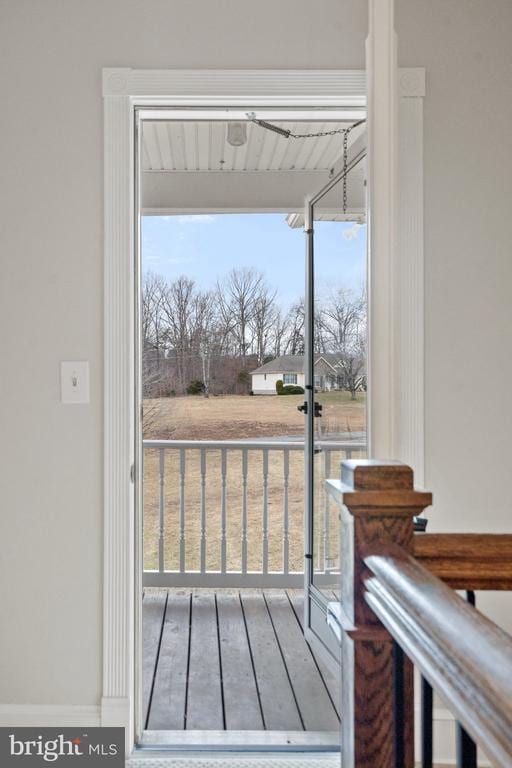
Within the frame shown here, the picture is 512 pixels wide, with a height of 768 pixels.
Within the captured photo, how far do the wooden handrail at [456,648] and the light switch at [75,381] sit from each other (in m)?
1.40

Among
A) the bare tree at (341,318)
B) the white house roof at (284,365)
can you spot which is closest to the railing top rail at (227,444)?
the white house roof at (284,365)

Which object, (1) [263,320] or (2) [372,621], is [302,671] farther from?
(1) [263,320]

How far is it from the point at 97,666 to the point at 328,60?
212 centimetres

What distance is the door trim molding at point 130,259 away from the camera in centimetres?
184

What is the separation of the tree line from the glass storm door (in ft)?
3.72

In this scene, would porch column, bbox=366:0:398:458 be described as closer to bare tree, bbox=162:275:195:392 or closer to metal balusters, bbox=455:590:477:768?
metal balusters, bbox=455:590:477:768

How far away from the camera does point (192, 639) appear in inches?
112

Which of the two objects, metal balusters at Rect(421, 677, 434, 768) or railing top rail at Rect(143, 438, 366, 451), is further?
railing top rail at Rect(143, 438, 366, 451)

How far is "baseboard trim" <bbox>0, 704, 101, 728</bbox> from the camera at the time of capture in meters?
1.81

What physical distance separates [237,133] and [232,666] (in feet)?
8.40

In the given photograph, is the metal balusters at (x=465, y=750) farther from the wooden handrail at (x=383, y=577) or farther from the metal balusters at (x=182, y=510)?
the metal balusters at (x=182, y=510)

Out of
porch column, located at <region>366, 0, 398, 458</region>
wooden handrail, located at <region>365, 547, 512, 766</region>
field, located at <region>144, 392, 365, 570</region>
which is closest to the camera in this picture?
wooden handrail, located at <region>365, 547, 512, 766</region>

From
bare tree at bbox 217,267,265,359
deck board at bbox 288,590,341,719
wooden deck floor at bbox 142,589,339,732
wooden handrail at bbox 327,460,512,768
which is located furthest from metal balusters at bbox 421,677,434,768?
bare tree at bbox 217,267,265,359

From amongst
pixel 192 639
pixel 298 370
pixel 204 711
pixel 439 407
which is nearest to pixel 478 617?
pixel 439 407
